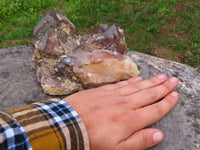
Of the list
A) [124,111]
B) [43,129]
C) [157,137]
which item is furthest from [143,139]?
[43,129]

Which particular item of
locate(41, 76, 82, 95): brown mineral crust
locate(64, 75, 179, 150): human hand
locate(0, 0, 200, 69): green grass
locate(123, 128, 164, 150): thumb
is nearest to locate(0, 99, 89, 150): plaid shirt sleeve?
locate(64, 75, 179, 150): human hand

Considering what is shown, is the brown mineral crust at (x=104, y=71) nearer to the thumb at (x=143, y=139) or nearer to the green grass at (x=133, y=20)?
the thumb at (x=143, y=139)

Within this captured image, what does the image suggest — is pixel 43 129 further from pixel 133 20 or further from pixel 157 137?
pixel 133 20

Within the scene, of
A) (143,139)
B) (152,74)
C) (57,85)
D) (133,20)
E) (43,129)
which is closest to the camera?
(43,129)

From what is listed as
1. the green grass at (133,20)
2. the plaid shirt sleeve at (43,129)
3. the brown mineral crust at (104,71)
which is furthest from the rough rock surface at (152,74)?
the green grass at (133,20)

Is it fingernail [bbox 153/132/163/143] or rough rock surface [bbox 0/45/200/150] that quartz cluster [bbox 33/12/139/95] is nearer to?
rough rock surface [bbox 0/45/200/150]

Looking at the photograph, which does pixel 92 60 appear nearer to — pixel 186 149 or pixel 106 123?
pixel 106 123
